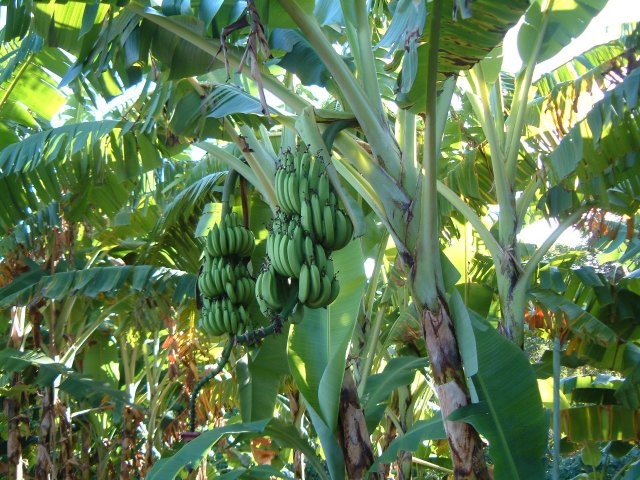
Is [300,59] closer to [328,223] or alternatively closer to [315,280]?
[328,223]

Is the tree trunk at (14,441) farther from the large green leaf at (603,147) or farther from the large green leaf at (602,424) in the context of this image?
the large green leaf at (603,147)

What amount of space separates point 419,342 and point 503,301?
710mm

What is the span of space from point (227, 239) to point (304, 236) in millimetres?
507

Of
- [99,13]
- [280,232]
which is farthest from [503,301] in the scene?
[99,13]

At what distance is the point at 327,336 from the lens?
107 inches

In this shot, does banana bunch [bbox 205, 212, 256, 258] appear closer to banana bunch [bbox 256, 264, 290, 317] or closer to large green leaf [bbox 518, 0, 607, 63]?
banana bunch [bbox 256, 264, 290, 317]

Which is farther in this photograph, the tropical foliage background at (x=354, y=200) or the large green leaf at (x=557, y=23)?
the large green leaf at (x=557, y=23)

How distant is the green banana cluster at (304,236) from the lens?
6.59 ft

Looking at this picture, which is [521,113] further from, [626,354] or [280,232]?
[280,232]

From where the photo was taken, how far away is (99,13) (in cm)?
255

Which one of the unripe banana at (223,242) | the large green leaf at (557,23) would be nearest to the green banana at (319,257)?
the unripe banana at (223,242)

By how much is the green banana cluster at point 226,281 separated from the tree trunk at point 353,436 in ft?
1.64

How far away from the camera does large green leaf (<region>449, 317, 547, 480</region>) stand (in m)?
2.18

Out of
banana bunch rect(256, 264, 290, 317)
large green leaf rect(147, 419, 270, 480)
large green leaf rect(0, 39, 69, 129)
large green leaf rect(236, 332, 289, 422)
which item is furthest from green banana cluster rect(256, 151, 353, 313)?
large green leaf rect(0, 39, 69, 129)
